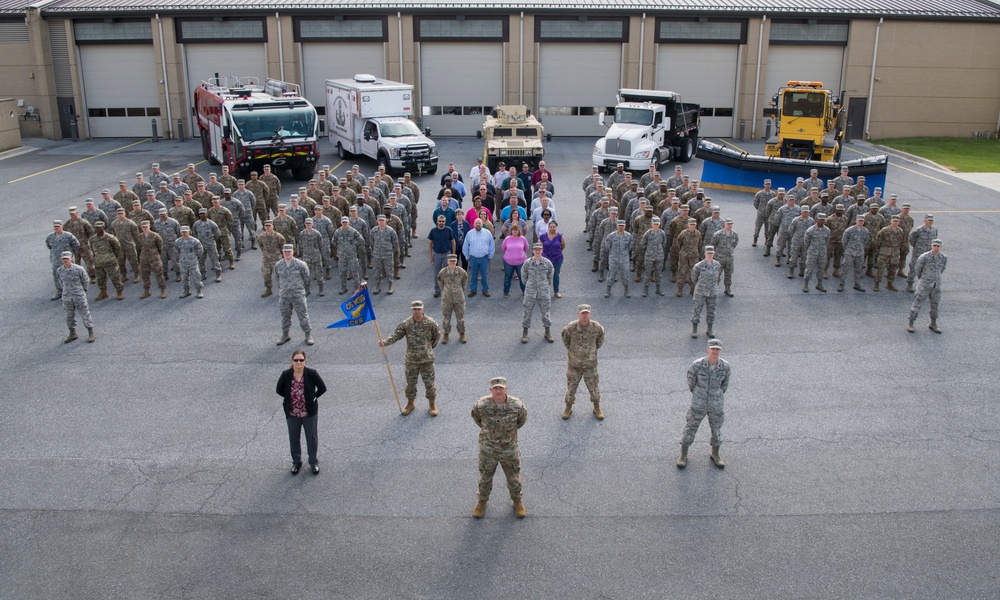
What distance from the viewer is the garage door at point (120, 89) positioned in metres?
37.3

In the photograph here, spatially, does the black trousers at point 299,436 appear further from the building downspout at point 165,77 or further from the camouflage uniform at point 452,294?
the building downspout at point 165,77

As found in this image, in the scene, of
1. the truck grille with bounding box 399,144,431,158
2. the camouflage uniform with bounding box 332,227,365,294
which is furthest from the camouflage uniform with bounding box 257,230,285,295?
the truck grille with bounding box 399,144,431,158

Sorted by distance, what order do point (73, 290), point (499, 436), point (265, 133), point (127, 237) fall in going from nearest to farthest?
point (499, 436) → point (73, 290) → point (127, 237) → point (265, 133)

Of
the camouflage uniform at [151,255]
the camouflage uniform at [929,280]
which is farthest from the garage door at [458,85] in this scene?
the camouflage uniform at [929,280]

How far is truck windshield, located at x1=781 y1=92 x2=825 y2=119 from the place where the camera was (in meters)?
28.8

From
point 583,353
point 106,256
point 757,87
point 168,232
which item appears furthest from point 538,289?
point 757,87

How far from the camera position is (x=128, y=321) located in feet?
48.8

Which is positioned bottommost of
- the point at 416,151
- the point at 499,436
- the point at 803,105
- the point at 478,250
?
the point at 499,436

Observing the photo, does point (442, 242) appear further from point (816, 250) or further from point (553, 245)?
point (816, 250)

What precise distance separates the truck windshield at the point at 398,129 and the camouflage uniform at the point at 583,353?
1958cm

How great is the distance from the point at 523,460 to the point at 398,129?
69.3 feet

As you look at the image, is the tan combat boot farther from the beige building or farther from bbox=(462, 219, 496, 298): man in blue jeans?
the beige building

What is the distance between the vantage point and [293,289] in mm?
13438

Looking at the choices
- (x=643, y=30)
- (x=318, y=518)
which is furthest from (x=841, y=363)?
(x=643, y=30)
